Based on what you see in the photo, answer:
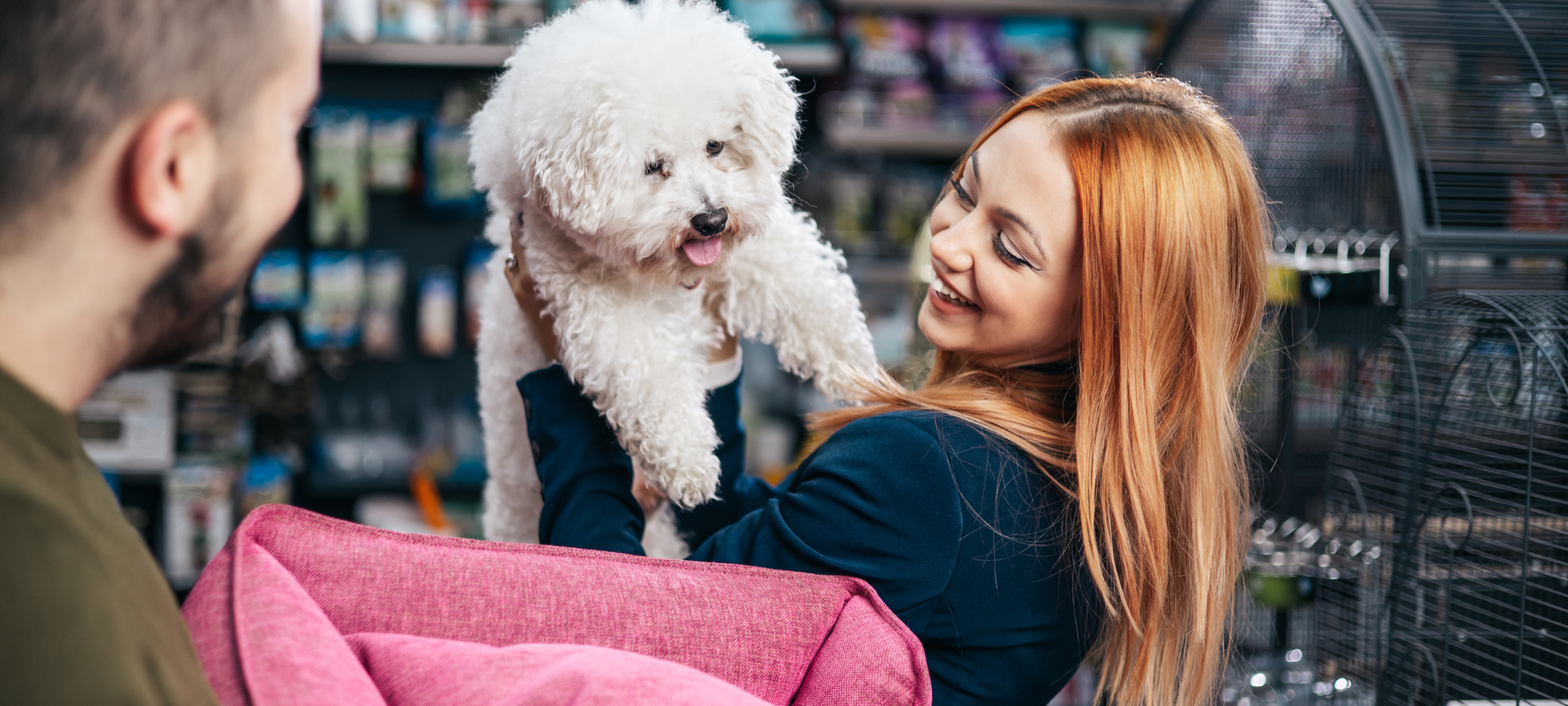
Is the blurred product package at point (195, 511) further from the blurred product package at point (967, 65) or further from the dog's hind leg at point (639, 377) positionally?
the blurred product package at point (967, 65)

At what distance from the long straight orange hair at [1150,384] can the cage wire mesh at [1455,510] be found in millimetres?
395

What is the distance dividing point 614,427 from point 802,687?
1.28 feet

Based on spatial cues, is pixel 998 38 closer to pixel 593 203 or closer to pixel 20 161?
pixel 593 203

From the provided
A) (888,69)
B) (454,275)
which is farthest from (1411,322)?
(454,275)

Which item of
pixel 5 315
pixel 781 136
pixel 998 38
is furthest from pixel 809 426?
pixel 998 38

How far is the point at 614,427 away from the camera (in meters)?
1.04

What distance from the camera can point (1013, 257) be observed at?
3.15ft

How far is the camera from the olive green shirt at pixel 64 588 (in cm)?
39

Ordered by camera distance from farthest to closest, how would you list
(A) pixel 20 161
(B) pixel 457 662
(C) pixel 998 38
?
(C) pixel 998 38
(B) pixel 457 662
(A) pixel 20 161

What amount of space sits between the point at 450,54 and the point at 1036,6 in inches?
72.1

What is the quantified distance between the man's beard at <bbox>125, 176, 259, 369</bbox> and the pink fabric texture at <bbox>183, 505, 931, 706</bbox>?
0.83 ft

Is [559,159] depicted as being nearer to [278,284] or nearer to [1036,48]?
[278,284]

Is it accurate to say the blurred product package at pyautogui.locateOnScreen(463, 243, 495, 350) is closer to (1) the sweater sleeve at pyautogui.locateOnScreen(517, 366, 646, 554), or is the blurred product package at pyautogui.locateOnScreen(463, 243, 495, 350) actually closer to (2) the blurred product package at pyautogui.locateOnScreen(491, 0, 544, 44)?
(2) the blurred product package at pyautogui.locateOnScreen(491, 0, 544, 44)

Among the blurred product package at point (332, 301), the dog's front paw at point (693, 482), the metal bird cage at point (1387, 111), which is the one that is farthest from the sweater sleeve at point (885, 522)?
the blurred product package at point (332, 301)
